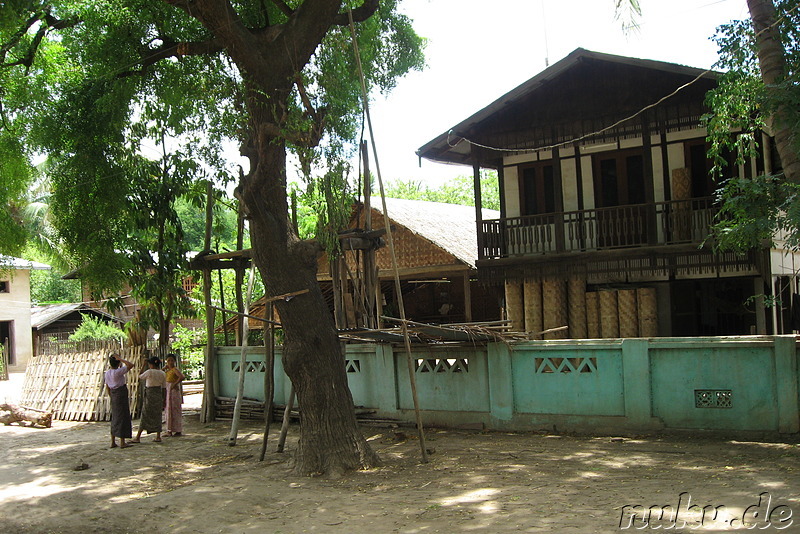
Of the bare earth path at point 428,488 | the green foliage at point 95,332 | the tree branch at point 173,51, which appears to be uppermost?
the tree branch at point 173,51

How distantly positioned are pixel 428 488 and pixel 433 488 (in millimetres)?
53

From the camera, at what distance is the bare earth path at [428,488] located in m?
A: 6.44

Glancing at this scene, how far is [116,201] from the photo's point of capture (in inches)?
531

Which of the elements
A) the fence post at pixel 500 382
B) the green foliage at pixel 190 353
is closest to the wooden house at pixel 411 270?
the fence post at pixel 500 382

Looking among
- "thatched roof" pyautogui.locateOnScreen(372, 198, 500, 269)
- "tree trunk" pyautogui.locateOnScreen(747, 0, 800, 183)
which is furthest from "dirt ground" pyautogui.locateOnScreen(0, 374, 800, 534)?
"thatched roof" pyautogui.locateOnScreen(372, 198, 500, 269)

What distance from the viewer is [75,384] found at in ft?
50.9

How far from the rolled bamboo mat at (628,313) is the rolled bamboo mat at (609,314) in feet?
0.31

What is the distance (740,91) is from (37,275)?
154 ft

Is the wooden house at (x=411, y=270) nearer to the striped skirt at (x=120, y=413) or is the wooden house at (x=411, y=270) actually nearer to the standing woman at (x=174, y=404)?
the standing woman at (x=174, y=404)

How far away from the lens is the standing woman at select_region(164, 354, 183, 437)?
484 inches

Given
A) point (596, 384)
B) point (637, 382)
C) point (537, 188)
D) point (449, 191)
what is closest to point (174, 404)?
point (596, 384)

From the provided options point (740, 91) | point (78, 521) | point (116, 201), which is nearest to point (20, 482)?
point (78, 521)

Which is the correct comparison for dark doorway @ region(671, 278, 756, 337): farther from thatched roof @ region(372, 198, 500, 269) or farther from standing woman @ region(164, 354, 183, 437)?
standing woman @ region(164, 354, 183, 437)

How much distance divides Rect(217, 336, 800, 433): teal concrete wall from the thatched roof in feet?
20.4
